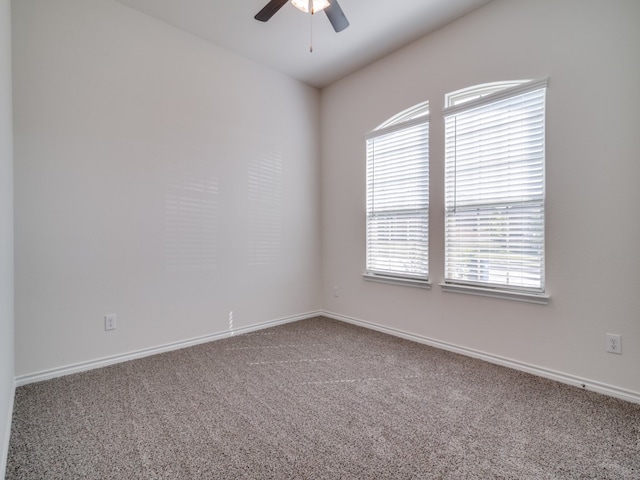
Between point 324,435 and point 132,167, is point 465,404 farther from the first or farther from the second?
point 132,167

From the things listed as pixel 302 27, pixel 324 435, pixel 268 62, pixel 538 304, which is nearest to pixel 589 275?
pixel 538 304

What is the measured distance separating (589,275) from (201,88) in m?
3.54

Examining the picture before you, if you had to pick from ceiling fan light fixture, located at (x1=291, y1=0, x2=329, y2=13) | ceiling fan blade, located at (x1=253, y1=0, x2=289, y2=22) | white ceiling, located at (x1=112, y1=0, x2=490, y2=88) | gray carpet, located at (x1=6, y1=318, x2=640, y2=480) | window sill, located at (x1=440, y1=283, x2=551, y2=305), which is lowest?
gray carpet, located at (x1=6, y1=318, x2=640, y2=480)

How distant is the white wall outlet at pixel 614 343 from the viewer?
2078 mm

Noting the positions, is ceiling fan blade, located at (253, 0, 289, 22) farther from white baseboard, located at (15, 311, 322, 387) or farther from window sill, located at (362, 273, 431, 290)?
white baseboard, located at (15, 311, 322, 387)

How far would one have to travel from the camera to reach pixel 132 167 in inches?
107

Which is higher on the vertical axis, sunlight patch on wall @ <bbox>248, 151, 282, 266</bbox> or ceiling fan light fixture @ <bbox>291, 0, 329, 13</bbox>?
ceiling fan light fixture @ <bbox>291, 0, 329, 13</bbox>

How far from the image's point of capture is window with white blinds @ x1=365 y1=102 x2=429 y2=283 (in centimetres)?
317

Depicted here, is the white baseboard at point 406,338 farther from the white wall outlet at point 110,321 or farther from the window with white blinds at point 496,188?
the window with white blinds at point 496,188

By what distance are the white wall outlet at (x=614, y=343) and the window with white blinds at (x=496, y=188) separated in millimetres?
467

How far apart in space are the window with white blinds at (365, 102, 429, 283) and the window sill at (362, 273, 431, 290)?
0.01m

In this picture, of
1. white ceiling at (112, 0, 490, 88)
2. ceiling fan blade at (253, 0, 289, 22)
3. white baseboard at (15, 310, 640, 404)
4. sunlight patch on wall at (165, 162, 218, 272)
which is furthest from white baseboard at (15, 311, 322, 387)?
white ceiling at (112, 0, 490, 88)

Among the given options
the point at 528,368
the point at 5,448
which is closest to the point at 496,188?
the point at 528,368

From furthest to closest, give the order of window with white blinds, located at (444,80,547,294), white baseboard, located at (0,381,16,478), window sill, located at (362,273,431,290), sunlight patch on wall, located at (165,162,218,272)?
window sill, located at (362,273,431,290) → sunlight patch on wall, located at (165,162,218,272) → window with white blinds, located at (444,80,547,294) → white baseboard, located at (0,381,16,478)
